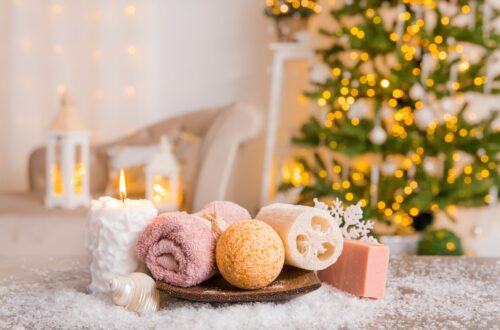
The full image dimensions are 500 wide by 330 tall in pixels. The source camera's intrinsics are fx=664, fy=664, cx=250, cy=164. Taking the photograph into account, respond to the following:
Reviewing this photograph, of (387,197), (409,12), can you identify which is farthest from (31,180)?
(409,12)

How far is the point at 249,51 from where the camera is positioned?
13.0ft

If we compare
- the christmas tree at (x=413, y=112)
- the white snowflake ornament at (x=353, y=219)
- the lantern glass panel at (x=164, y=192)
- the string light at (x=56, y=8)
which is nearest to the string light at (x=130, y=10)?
the string light at (x=56, y=8)

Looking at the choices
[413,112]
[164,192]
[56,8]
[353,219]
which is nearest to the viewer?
[353,219]

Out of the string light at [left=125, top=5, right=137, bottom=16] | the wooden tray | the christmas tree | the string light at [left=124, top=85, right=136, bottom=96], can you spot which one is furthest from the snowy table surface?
the string light at [left=125, top=5, right=137, bottom=16]

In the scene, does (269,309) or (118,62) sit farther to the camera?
(118,62)

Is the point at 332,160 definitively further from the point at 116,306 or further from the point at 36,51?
the point at 116,306

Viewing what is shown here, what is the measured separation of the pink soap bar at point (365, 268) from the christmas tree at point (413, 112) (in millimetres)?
1714

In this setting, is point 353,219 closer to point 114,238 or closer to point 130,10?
point 114,238

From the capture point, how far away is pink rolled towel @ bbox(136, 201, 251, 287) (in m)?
0.93

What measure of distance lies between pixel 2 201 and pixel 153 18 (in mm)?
1626

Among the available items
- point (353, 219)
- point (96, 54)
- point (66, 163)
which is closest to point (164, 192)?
point (66, 163)

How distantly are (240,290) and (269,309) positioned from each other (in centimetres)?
5

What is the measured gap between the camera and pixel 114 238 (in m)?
0.97

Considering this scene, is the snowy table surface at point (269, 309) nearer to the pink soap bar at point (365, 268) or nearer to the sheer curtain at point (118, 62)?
the pink soap bar at point (365, 268)
